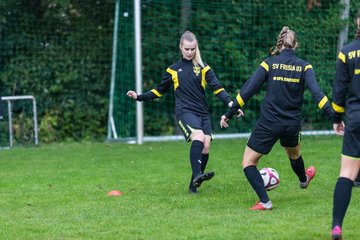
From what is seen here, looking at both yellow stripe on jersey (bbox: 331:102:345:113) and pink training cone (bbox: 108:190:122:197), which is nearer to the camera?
yellow stripe on jersey (bbox: 331:102:345:113)

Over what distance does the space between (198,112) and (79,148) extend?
18.7 feet

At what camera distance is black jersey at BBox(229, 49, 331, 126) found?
7160 mm

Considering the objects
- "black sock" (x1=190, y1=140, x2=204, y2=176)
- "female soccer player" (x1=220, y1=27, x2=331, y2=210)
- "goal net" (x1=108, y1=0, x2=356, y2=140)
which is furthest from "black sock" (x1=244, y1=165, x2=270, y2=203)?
"goal net" (x1=108, y1=0, x2=356, y2=140)

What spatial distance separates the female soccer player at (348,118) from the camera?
588 centimetres

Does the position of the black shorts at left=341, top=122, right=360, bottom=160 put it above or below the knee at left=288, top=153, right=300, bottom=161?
above

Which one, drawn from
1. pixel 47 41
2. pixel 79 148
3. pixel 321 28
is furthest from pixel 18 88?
pixel 321 28

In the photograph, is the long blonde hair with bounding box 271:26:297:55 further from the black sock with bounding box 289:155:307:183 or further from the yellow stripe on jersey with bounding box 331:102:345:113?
the yellow stripe on jersey with bounding box 331:102:345:113

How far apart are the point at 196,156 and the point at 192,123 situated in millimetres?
400

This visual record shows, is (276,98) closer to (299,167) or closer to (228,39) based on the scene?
(299,167)

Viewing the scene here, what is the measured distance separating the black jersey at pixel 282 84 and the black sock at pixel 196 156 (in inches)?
45.2

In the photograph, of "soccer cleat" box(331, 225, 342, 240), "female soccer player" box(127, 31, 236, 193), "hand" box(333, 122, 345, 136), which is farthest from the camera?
"female soccer player" box(127, 31, 236, 193)

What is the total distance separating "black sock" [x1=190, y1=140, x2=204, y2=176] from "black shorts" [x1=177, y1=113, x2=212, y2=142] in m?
0.16

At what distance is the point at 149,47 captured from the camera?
619 inches

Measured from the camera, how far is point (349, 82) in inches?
234
